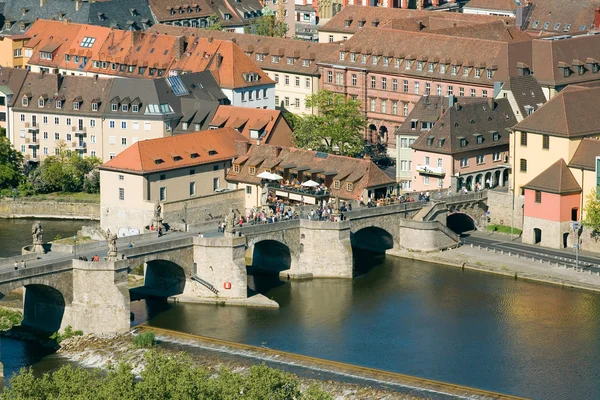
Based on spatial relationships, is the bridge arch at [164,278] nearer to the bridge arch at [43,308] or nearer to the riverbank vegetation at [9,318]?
the bridge arch at [43,308]

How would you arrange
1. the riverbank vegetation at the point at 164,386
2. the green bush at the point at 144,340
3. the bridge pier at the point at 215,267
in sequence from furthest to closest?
the bridge pier at the point at 215,267 < the green bush at the point at 144,340 < the riverbank vegetation at the point at 164,386

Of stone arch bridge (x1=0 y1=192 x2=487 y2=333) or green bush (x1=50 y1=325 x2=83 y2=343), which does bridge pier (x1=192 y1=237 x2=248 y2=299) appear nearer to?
stone arch bridge (x1=0 y1=192 x2=487 y2=333)

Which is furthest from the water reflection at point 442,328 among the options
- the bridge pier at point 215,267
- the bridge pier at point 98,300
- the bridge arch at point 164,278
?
the bridge pier at point 98,300

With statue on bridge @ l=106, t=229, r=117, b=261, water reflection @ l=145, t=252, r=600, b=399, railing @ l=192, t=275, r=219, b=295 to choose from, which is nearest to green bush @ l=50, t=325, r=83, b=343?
statue on bridge @ l=106, t=229, r=117, b=261

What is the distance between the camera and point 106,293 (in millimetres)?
182375

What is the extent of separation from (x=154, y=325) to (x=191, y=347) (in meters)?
7.73

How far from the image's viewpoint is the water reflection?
171500 mm

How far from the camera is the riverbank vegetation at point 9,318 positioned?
185m

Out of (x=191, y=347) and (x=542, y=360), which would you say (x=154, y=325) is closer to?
(x=191, y=347)

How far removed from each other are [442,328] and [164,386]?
40.7 m

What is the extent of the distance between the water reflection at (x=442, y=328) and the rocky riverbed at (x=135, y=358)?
5.53m

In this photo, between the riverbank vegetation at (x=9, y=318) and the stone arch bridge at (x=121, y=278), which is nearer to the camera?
the stone arch bridge at (x=121, y=278)

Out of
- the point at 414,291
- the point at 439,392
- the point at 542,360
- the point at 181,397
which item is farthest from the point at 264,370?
the point at 414,291

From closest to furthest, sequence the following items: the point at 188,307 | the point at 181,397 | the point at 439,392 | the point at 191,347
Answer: the point at 181,397 → the point at 439,392 → the point at 191,347 → the point at 188,307
